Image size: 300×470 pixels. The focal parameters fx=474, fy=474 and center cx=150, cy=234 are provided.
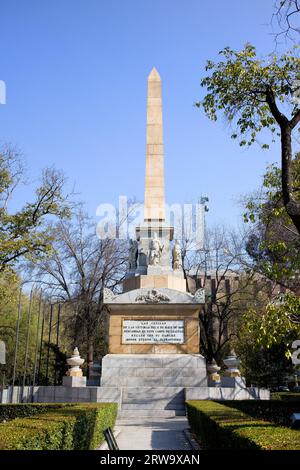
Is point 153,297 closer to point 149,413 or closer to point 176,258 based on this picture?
point 176,258

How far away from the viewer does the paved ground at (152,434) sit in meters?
10.4

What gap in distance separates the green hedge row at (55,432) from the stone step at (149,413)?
5153 mm

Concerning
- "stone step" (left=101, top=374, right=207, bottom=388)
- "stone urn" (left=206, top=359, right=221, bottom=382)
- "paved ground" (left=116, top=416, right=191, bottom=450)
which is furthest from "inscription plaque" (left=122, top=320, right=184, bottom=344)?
"stone urn" (left=206, top=359, right=221, bottom=382)

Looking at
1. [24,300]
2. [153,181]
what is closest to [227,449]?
[153,181]

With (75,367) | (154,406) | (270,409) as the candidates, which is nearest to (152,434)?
(270,409)

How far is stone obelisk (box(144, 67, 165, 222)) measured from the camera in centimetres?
2275

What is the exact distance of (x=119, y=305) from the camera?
63.7 feet

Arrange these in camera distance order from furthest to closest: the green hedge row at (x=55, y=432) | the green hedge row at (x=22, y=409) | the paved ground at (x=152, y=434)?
the green hedge row at (x=22, y=409)
the paved ground at (x=152, y=434)
the green hedge row at (x=55, y=432)

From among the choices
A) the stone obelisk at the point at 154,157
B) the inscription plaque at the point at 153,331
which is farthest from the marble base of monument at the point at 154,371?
the stone obelisk at the point at 154,157

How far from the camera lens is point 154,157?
23.5 metres

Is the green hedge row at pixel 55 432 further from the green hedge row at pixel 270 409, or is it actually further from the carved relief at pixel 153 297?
the carved relief at pixel 153 297

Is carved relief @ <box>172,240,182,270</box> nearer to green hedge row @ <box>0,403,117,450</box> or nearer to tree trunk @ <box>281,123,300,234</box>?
green hedge row @ <box>0,403,117,450</box>

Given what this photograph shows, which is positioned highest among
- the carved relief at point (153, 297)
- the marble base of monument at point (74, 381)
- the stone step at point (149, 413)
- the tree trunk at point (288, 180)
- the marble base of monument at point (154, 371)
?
the tree trunk at point (288, 180)
